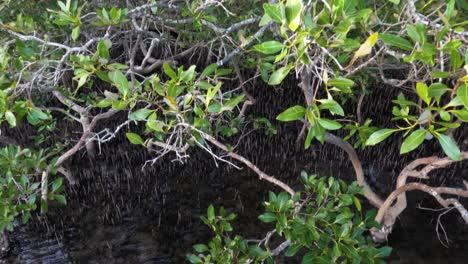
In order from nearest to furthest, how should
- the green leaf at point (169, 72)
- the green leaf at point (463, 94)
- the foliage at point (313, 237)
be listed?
the green leaf at point (463, 94) < the green leaf at point (169, 72) < the foliage at point (313, 237)

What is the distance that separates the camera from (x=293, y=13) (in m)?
1.09

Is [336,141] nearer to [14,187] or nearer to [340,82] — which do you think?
[340,82]

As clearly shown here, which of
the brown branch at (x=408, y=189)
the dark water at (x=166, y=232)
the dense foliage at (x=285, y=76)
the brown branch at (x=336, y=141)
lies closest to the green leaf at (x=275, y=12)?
the dense foliage at (x=285, y=76)

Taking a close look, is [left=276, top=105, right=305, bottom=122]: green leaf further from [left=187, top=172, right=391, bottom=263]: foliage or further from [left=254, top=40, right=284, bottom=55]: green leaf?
[left=187, top=172, right=391, bottom=263]: foliage

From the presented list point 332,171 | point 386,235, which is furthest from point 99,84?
point 386,235

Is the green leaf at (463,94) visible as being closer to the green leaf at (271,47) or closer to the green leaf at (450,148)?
the green leaf at (450,148)

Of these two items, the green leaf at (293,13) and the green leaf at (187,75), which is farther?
the green leaf at (187,75)

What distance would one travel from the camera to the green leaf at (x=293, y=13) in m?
1.08

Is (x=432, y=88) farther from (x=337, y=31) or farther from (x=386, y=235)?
(x=386, y=235)

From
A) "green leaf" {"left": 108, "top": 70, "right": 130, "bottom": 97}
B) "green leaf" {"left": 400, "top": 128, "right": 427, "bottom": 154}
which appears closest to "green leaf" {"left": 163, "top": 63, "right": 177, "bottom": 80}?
"green leaf" {"left": 108, "top": 70, "right": 130, "bottom": 97}

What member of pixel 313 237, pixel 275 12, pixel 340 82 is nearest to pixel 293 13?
pixel 275 12

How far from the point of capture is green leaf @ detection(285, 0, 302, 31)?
1.08 metres

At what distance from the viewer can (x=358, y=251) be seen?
72.8 inches

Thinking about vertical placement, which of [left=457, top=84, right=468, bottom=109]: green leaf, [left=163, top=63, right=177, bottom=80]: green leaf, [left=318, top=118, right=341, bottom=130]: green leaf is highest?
[left=163, top=63, right=177, bottom=80]: green leaf
